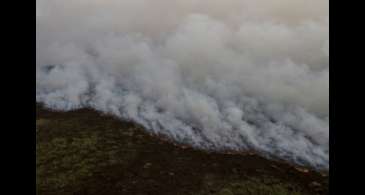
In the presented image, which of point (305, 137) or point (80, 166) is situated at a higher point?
point (305, 137)

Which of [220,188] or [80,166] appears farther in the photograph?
[80,166]

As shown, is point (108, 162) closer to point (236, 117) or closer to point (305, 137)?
point (236, 117)

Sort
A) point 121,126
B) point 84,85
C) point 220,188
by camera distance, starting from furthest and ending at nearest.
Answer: point 84,85
point 121,126
point 220,188

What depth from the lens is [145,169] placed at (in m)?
6.79

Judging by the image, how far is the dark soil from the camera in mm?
6176

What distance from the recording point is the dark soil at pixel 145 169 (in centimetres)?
618

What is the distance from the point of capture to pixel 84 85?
12.6 m

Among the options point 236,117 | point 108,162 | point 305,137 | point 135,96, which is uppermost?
point 135,96

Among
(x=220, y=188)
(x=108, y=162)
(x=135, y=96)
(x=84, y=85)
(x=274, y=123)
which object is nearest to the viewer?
(x=220, y=188)

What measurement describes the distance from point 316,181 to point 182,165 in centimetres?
269

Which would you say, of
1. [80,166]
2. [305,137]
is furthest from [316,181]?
[80,166]

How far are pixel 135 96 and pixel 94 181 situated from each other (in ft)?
17.2
